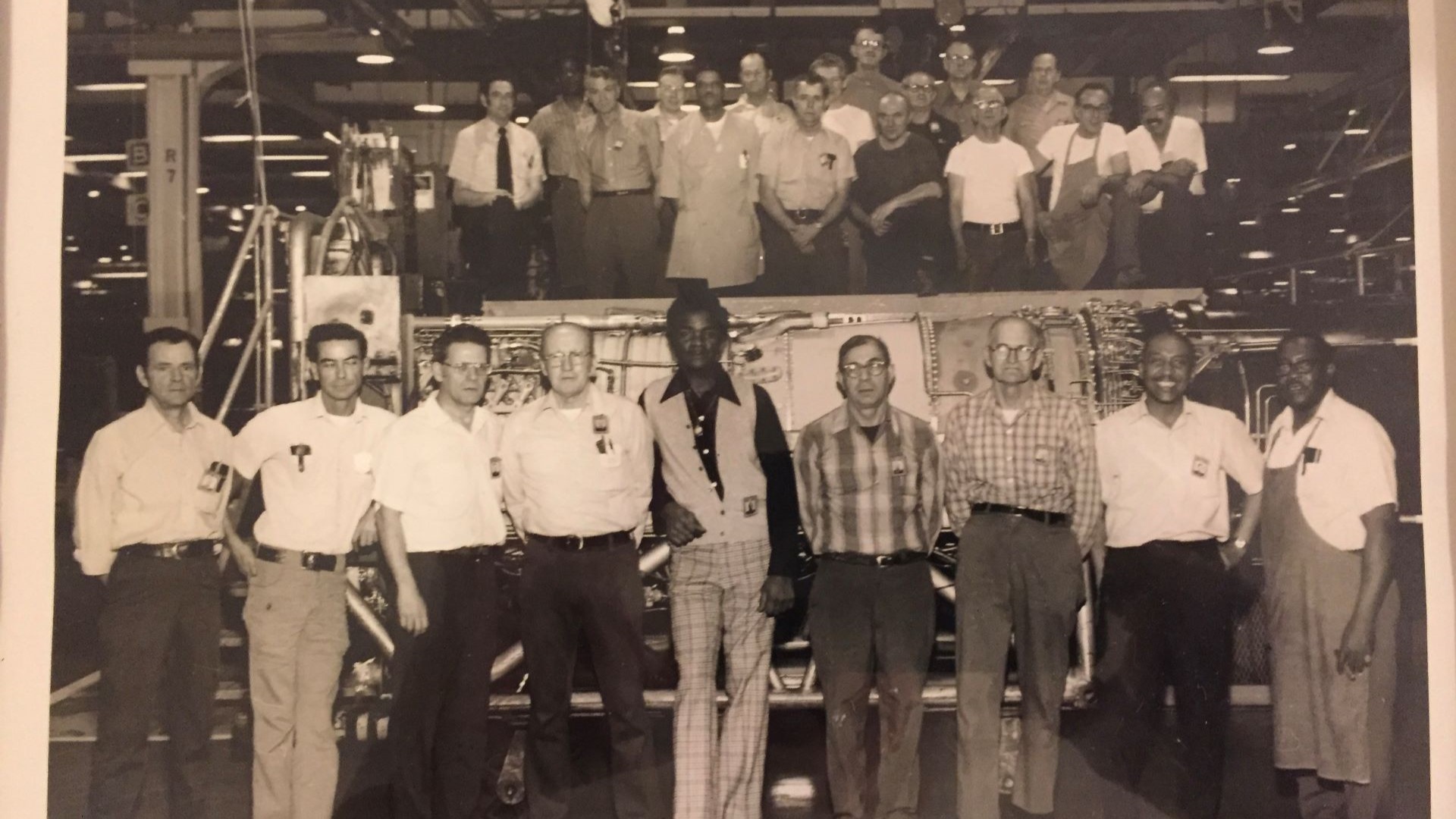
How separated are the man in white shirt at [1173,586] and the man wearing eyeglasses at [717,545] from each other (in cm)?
73

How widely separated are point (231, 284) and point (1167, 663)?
2194mm

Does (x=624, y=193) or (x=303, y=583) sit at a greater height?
(x=624, y=193)

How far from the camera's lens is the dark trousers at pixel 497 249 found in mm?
2424

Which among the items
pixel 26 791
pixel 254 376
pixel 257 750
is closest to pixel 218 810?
pixel 257 750

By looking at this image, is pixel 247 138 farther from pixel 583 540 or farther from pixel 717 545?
pixel 717 545

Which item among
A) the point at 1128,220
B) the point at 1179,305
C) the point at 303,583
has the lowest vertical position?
the point at 303,583

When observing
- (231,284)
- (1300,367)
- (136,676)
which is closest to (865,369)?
(1300,367)

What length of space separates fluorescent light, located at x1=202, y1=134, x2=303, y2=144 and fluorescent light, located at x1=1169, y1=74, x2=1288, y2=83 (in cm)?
193

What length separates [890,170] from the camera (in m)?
2.48

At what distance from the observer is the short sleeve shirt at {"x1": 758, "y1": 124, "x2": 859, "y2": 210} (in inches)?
97.3

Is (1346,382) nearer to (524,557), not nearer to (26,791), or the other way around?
(524,557)

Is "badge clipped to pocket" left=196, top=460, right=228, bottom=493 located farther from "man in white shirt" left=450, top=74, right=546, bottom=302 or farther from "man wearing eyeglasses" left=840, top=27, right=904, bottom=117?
"man wearing eyeglasses" left=840, top=27, right=904, bottom=117

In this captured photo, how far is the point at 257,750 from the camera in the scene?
240 centimetres

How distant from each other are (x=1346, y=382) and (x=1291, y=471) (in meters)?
0.24
